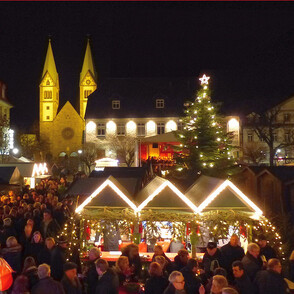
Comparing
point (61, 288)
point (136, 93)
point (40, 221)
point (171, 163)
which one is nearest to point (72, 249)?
point (40, 221)

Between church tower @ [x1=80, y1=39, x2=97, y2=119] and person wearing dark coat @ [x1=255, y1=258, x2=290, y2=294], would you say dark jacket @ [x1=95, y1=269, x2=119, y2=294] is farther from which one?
church tower @ [x1=80, y1=39, x2=97, y2=119]

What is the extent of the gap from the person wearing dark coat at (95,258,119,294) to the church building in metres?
47.6

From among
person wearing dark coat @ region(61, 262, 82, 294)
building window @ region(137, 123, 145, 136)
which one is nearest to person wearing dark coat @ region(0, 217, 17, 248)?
person wearing dark coat @ region(61, 262, 82, 294)

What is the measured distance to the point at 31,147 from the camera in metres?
51.5

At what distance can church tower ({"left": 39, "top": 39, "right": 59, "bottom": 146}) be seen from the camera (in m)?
57.5

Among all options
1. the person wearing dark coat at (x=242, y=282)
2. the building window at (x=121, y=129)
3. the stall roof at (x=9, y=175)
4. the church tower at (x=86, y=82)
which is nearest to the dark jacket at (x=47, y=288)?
the person wearing dark coat at (x=242, y=282)

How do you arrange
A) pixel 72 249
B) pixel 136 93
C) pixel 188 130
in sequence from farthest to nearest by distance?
1. pixel 136 93
2. pixel 188 130
3. pixel 72 249

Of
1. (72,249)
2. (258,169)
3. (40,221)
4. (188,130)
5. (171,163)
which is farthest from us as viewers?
(171,163)

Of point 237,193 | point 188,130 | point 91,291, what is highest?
point 188,130

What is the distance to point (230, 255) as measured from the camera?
26.6 feet

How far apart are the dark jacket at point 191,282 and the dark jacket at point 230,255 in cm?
168

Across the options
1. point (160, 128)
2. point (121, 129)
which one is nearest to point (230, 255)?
point (160, 128)

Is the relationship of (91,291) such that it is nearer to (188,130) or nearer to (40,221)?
(40,221)

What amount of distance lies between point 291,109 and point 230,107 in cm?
649
